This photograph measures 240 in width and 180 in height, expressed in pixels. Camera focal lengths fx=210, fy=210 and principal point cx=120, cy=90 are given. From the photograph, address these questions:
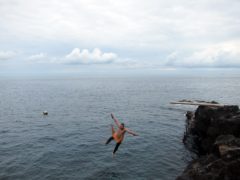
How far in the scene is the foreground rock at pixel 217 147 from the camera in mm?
15430

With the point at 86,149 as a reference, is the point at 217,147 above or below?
above

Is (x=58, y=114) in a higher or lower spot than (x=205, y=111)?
lower

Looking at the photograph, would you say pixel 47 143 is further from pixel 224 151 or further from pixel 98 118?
pixel 224 151

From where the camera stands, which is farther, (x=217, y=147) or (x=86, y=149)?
(x=86, y=149)

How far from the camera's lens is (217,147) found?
736 inches

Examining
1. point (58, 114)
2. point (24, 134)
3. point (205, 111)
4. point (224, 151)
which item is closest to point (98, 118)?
point (58, 114)

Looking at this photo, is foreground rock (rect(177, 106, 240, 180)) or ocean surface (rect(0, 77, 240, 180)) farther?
ocean surface (rect(0, 77, 240, 180))

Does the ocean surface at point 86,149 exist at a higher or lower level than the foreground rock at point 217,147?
lower

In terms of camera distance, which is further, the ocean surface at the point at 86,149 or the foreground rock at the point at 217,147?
the ocean surface at the point at 86,149

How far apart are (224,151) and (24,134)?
3104cm

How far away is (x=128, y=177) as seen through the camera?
847 inches

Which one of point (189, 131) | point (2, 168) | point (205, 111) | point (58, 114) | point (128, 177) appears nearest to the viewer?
point (128, 177)

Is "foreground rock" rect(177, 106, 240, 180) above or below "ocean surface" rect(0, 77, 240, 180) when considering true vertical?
above

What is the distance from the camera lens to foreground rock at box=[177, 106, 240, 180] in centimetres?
1543
